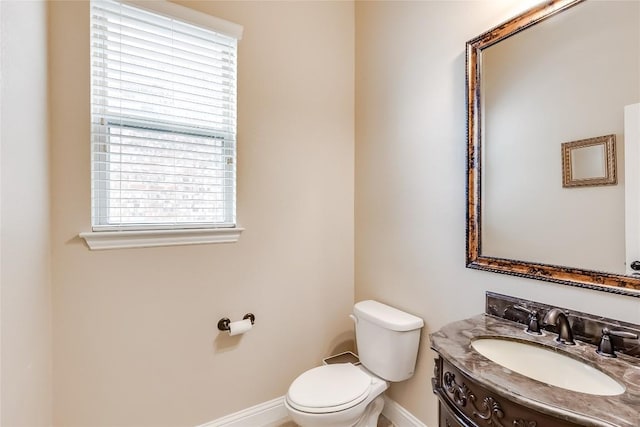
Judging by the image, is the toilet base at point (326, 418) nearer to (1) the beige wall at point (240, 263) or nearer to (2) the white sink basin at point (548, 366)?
(1) the beige wall at point (240, 263)

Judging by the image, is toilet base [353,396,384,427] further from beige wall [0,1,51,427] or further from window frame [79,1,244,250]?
beige wall [0,1,51,427]

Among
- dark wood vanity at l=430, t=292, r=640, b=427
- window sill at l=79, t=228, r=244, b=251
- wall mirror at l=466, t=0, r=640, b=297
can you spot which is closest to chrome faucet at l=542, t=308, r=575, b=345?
dark wood vanity at l=430, t=292, r=640, b=427

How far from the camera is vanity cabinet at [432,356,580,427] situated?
0.71m

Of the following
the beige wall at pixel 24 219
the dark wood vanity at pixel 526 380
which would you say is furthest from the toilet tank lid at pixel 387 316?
the beige wall at pixel 24 219

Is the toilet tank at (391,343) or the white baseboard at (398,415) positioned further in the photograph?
the white baseboard at (398,415)

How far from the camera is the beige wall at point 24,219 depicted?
32.3 inches

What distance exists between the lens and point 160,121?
60.7 inches

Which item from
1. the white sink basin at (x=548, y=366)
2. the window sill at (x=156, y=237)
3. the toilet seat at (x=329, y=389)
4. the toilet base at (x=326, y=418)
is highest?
the window sill at (x=156, y=237)

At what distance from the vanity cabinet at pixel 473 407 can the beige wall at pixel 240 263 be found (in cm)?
113

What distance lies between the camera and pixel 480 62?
4.45 ft

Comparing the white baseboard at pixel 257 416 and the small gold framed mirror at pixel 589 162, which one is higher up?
the small gold framed mirror at pixel 589 162

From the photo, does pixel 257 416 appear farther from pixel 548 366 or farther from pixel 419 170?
pixel 419 170

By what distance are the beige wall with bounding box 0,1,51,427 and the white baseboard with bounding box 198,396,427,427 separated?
0.86 m

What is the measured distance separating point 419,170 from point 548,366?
1.03 metres
